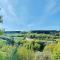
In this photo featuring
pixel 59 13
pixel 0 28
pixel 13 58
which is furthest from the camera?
pixel 59 13

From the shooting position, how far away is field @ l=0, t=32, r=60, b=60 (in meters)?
4.07

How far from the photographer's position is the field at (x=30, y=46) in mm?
4071

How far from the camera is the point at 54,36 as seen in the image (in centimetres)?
543

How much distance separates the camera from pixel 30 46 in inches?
194

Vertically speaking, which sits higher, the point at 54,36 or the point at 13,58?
the point at 54,36

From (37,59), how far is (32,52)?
19 centimetres

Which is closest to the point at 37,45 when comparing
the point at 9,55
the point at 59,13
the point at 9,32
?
the point at 9,32

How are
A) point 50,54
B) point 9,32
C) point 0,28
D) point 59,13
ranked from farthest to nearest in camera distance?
point 59,13 → point 9,32 → point 0,28 → point 50,54

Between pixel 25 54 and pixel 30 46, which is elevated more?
pixel 30 46

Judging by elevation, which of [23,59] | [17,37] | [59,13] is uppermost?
[59,13]

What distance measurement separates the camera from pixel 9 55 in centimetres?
393

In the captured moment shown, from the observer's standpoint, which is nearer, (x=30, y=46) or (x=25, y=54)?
(x=25, y=54)

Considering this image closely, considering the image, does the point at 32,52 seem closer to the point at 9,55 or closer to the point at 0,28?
the point at 9,55

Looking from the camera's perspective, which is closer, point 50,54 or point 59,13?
point 50,54
